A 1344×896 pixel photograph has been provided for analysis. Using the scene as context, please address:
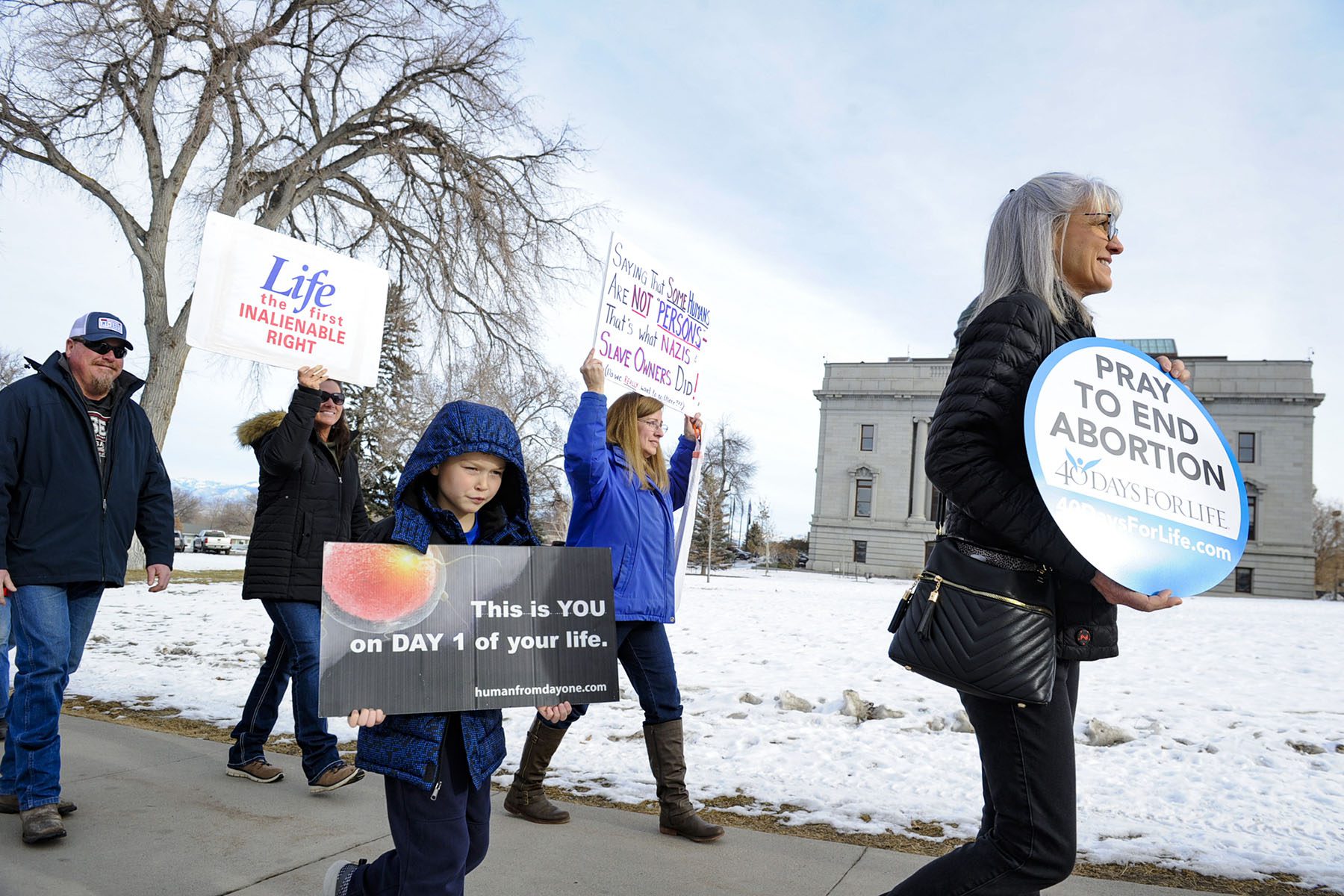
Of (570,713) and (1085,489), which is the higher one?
(1085,489)

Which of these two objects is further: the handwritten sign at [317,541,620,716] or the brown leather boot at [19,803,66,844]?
the brown leather boot at [19,803,66,844]

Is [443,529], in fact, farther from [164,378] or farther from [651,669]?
[164,378]

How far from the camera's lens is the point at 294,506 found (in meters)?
4.75

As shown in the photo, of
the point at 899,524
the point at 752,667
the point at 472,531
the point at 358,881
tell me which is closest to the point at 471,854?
the point at 358,881

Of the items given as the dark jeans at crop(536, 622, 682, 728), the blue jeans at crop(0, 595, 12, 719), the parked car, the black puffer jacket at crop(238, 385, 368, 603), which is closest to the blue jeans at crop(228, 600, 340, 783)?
the black puffer jacket at crop(238, 385, 368, 603)

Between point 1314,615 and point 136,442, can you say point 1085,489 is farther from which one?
point 1314,615

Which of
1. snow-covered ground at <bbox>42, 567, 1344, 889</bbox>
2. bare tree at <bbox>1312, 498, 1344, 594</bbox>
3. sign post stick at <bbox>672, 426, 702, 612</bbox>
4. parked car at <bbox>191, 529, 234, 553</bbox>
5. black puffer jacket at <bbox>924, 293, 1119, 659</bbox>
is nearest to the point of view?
black puffer jacket at <bbox>924, 293, 1119, 659</bbox>

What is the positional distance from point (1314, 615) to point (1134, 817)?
79.8ft

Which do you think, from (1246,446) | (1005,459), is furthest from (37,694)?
(1246,446)

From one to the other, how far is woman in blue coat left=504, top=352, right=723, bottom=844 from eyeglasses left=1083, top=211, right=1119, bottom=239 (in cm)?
214

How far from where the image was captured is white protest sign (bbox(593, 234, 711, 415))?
16.8ft

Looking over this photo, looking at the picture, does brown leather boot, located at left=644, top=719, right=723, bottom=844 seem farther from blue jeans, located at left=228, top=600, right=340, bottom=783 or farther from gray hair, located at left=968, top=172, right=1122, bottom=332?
gray hair, located at left=968, top=172, right=1122, bottom=332

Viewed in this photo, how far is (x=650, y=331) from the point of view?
5.48 meters

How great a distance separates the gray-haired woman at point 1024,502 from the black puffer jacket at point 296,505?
315 centimetres
